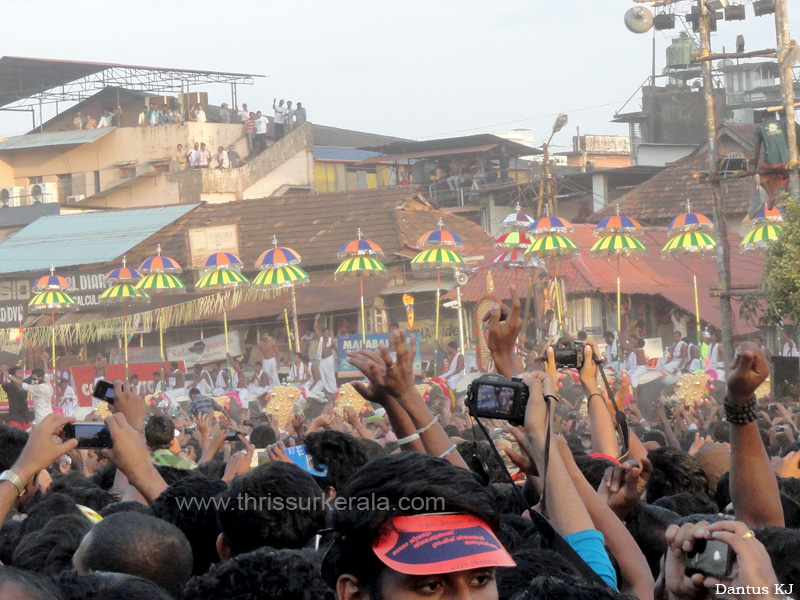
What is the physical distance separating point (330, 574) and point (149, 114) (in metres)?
37.5

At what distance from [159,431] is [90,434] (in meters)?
2.46

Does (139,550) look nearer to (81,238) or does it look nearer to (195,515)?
(195,515)

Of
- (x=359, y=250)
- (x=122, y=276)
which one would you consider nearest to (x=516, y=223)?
(x=359, y=250)

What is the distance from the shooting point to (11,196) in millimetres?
37062

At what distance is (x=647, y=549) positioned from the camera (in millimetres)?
3408

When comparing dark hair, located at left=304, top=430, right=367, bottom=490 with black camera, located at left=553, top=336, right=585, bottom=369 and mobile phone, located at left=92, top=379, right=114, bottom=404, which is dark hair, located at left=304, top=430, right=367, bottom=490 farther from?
mobile phone, located at left=92, top=379, right=114, bottom=404

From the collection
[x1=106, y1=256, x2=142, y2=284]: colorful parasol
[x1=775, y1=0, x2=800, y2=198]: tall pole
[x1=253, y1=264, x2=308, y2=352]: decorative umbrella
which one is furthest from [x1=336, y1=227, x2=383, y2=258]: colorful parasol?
[x1=775, y1=0, x2=800, y2=198]: tall pole

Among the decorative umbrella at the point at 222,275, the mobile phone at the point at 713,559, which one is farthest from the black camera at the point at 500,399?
the decorative umbrella at the point at 222,275

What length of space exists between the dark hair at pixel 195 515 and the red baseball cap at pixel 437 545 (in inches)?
62.1

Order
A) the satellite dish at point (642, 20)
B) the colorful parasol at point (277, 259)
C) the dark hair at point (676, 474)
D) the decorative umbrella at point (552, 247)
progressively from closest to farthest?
the dark hair at point (676, 474)
the decorative umbrella at point (552, 247)
the colorful parasol at point (277, 259)
the satellite dish at point (642, 20)

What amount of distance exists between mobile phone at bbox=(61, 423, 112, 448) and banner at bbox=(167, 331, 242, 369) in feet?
68.8

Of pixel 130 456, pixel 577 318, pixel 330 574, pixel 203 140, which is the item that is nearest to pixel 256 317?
pixel 577 318

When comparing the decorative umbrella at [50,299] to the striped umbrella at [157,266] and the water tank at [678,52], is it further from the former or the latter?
the water tank at [678,52]

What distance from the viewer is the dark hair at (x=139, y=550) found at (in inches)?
116
